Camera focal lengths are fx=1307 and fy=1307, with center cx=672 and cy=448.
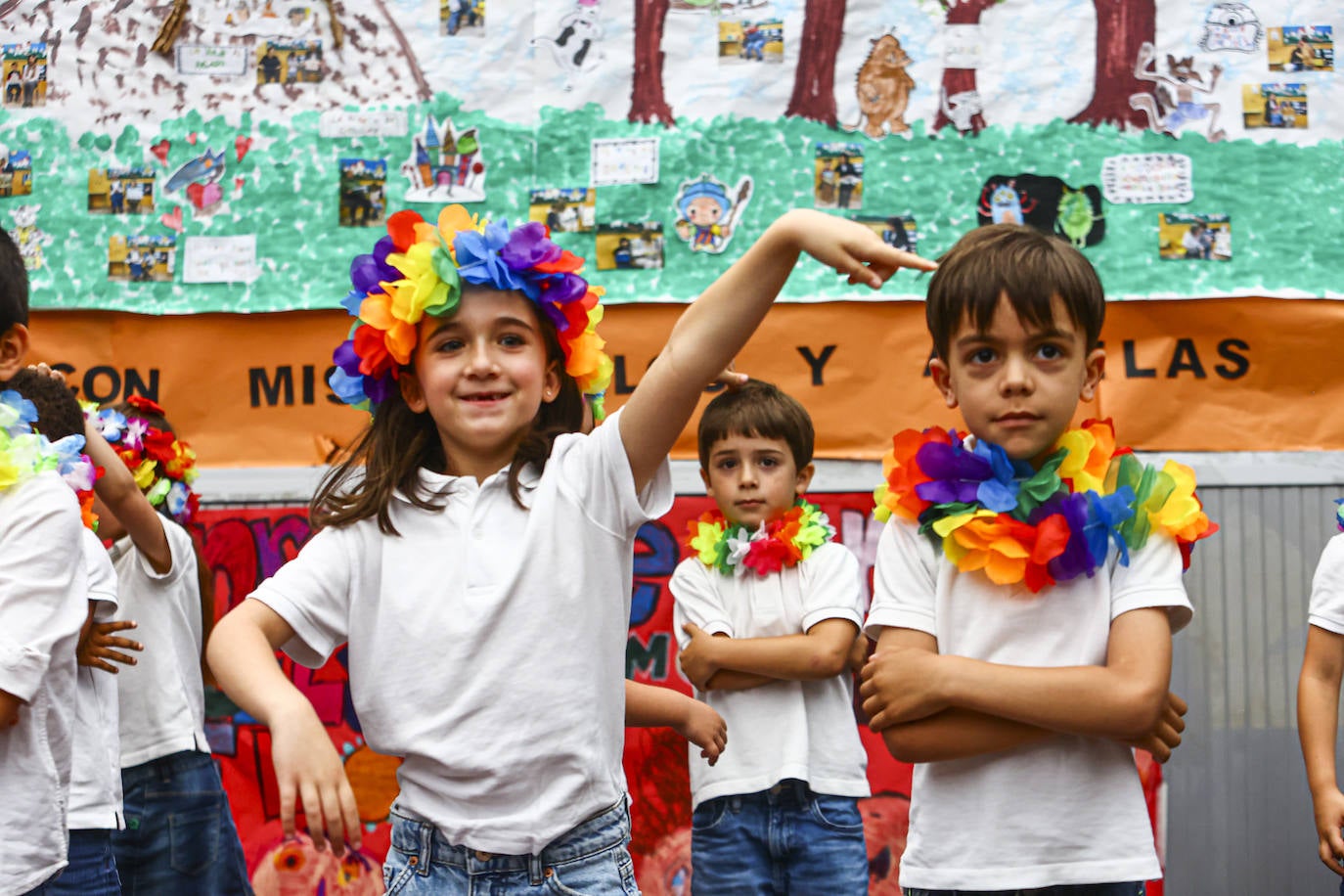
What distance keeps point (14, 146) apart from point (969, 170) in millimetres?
3430

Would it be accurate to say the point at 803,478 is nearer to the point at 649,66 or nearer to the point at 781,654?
the point at 781,654

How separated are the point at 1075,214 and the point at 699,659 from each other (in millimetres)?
2079

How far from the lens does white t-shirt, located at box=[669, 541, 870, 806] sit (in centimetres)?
306

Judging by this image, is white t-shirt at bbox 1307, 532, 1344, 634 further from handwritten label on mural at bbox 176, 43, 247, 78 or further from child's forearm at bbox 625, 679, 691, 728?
handwritten label on mural at bbox 176, 43, 247, 78

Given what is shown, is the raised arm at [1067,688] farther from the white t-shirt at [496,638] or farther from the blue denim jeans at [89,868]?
the blue denim jeans at [89,868]

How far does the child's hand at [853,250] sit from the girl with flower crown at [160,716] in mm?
2353

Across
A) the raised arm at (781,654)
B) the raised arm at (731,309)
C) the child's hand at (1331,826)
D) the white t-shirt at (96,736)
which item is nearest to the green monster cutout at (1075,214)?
the raised arm at (781,654)

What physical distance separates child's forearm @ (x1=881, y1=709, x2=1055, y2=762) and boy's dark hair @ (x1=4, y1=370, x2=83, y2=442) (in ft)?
7.49

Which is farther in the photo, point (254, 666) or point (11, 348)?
point (11, 348)

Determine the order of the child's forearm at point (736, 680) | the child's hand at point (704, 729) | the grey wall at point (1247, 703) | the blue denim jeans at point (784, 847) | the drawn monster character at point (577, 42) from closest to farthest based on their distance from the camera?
the child's hand at point (704, 729)
the blue denim jeans at point (784, 847)
the child's forearm at point (736, 680)
the grey wall at point (1247, 703)
the drawn monster character at point (577, 42)

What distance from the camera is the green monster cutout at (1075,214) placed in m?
4.20

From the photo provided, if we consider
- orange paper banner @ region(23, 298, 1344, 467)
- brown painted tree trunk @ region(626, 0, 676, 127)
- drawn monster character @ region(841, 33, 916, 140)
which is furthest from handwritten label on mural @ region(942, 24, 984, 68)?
brown painted tree trunk @ region(626, 0, 676, 127)

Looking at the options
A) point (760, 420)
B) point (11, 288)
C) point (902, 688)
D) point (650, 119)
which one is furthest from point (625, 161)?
point (902, 688)

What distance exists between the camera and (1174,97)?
4.19 m
